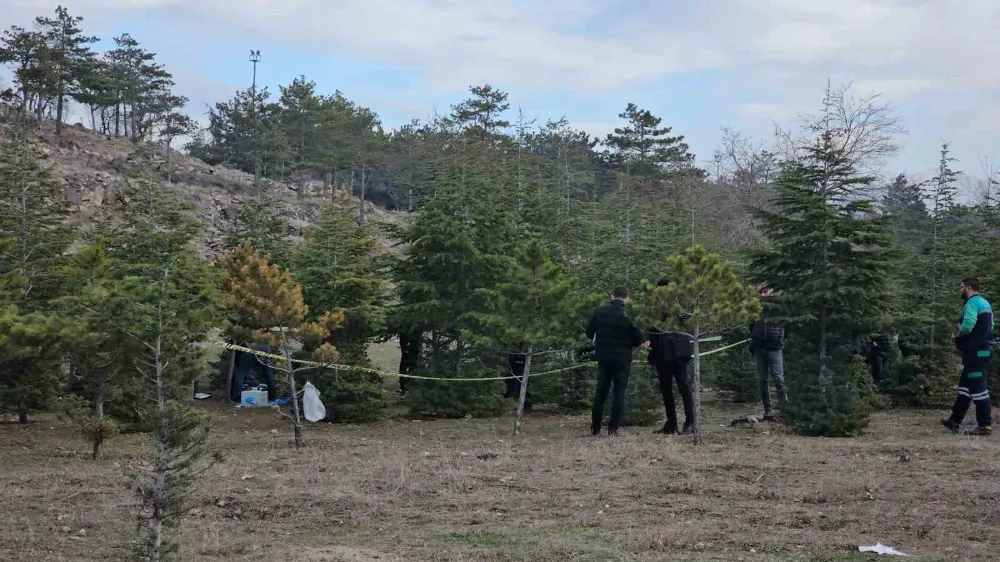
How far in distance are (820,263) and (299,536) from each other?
9.39 metres

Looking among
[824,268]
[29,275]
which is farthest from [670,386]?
[29,275]

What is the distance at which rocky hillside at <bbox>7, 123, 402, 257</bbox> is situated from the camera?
59.3 meters

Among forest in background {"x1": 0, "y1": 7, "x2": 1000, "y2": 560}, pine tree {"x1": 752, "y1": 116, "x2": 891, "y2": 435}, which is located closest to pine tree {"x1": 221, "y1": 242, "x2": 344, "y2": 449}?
forest in background {"x1": 0, "y1": 7, "x2": 1000, "y2": 560}

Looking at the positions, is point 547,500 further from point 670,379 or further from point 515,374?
point 515,374

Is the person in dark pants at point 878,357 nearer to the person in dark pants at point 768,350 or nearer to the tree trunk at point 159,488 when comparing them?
the person in dark pants at point 768,350

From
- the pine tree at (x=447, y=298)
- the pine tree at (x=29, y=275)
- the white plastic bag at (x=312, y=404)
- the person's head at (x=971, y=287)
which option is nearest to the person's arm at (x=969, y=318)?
the person's head at (x=971, y=287)

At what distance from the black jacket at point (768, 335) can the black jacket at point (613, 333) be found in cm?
247

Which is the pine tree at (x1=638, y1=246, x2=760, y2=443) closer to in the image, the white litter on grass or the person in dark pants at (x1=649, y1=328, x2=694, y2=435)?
the person in dark pants at (x1=649, y1=328, x2=694, y2=435)

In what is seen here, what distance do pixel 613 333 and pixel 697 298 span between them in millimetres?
1680

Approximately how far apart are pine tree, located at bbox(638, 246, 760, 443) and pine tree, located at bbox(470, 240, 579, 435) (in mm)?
2246

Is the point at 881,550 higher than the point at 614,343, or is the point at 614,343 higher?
the point at 614,343

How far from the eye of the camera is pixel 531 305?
47.0 feet

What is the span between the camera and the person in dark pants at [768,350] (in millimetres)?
14547

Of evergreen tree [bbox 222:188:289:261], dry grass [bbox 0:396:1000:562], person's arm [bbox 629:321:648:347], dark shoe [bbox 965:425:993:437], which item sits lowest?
dry grass [bbox 0:396:1000:562]
